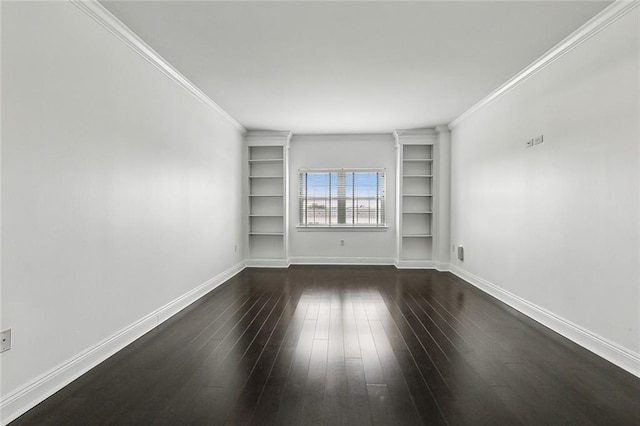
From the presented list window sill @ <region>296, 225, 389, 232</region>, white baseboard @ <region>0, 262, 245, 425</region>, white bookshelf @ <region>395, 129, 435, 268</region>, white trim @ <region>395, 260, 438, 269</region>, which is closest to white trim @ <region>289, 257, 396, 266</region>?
white trim @ <region>395, 260, 438, 269</region>

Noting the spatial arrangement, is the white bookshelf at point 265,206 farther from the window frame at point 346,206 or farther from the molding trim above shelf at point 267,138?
the window frame at point 346,206

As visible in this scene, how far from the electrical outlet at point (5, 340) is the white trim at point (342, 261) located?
512 centimetres

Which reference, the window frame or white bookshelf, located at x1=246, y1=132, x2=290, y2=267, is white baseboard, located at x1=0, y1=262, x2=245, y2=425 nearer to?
white bookshelf, located at x1=246, y1=132, x2=290, y2=267

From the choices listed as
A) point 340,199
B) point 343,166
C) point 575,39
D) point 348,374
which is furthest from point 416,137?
point 348,374

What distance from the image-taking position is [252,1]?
2406 mm

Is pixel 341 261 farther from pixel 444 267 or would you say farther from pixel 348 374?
pixel 348 374

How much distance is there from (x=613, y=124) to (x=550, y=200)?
91cm

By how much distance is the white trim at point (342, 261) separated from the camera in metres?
6.78

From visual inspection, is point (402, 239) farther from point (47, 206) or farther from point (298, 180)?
point (47, 206)

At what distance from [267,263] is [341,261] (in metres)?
1.48

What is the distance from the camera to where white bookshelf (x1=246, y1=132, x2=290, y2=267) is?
260 inches

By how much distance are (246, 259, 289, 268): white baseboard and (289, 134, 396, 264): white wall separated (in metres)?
0.33

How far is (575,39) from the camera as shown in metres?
2.86

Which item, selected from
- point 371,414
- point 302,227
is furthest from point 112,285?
point 302,227
